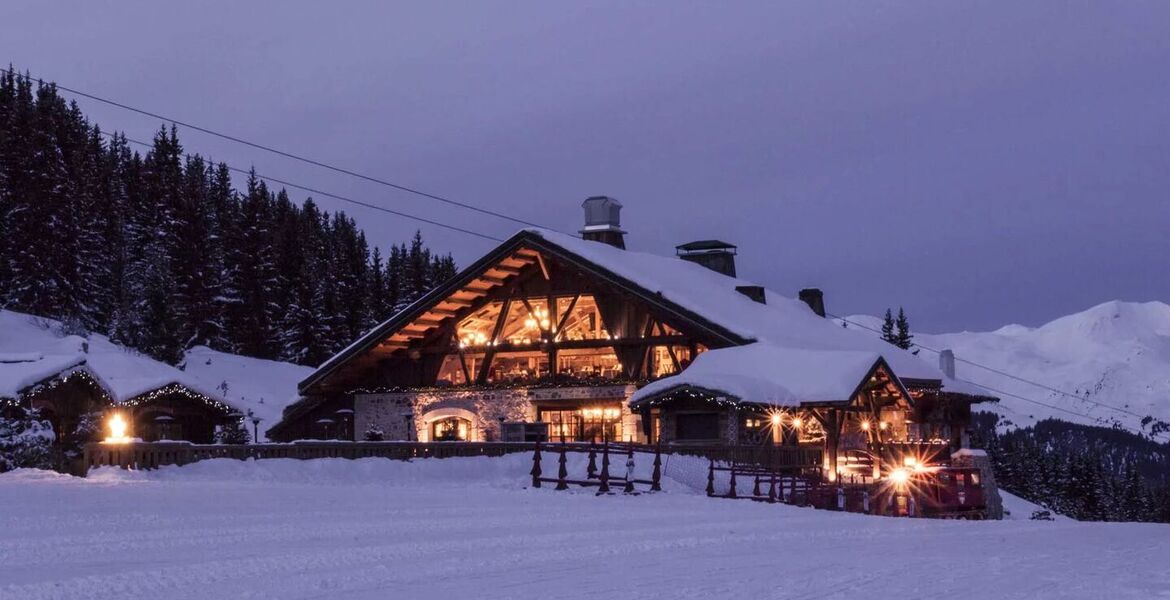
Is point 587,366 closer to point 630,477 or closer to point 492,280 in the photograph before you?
point 492,280

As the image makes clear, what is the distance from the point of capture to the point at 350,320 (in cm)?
8631

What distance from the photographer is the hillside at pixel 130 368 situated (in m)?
34.2

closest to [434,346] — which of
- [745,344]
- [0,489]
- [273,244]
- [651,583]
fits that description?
[745,344]

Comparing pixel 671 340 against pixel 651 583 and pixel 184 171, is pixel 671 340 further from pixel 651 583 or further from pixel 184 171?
pixel 184 171

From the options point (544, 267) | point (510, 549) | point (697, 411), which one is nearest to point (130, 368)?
point (544, 267)

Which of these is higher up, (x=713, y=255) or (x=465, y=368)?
(x=713, y=255)

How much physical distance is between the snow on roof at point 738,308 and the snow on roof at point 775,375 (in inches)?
17.0

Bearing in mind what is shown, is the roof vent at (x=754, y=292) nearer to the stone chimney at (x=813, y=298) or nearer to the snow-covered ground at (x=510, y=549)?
the stone chimney at (x=813, y=298)

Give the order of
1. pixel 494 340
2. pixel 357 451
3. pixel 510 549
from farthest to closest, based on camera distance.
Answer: pixel 494 340, pixel 357 451, pixel 510 549

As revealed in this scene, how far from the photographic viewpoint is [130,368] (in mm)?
41500

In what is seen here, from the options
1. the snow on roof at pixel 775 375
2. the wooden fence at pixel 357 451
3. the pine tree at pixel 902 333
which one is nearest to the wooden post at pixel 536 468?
the wooden fence at pixel 357 451

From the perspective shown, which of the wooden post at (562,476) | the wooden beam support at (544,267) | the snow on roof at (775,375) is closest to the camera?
the wooden post at (562,476)

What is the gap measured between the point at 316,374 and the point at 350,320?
144 feet

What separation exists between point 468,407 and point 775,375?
11674 mm
